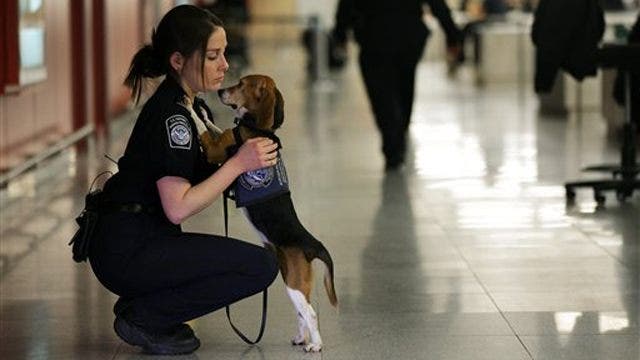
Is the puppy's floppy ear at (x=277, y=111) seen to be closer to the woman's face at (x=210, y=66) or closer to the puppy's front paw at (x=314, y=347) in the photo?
the woman's face at (x=210, y=66)

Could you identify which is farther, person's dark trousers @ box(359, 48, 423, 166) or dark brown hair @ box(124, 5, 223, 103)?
person's dark trousers @ box(359, 48, 423, 166)

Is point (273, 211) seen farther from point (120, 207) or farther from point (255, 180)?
point (120, 207)

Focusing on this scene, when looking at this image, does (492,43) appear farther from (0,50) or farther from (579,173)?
(0,50)

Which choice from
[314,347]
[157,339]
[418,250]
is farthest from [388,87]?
[157,339]

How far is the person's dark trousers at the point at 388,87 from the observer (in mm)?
11828

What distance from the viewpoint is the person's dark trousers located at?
1183 centimetres

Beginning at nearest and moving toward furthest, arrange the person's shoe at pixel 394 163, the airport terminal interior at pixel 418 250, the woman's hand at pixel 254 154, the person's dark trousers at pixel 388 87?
1. the woman's hand at pixel 254 154
2. the airport terminal interior at pixel 418 250
3. the person's dark trousers at pixel 388 87
4. the person's shoe at pixel 394 163

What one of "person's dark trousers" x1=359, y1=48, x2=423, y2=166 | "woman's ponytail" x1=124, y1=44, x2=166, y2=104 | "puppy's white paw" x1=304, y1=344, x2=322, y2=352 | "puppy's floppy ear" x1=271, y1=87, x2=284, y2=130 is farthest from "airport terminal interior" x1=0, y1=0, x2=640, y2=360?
"woman's ponytail" x1=124, y1=44, x2=166, y2=104

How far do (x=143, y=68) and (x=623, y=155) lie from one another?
538 cm

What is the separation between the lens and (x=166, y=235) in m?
5.53

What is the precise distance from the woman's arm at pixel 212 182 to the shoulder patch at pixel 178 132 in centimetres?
12

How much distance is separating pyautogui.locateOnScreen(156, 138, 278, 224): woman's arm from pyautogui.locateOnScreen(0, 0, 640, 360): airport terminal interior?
63 cm

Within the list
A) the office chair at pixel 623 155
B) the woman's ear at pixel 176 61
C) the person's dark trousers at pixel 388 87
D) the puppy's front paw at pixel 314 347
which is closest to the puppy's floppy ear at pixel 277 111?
the woman's ear at pixel 176 61

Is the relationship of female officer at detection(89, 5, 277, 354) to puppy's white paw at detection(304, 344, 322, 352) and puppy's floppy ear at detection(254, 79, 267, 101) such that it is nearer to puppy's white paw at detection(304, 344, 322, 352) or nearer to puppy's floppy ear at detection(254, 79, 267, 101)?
puppy's floppy ear at detection(254, 79, 267, 101)
